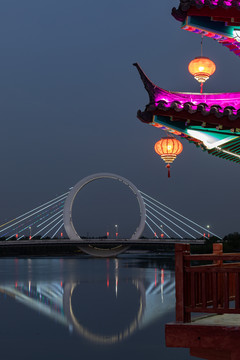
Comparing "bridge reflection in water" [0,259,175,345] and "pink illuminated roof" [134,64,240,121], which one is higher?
"pink illuminated roof" [134,64,240,121]

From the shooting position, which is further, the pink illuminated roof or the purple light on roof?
the purple light on roof

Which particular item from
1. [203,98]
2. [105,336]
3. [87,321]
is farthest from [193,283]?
[87,321]

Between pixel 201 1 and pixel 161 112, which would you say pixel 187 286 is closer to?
pixel 161 112

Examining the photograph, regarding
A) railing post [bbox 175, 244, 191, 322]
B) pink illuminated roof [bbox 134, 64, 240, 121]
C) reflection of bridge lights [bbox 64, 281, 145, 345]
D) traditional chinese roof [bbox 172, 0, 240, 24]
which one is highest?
traditional chinese roof [bbox 172, 0, 240, 24]

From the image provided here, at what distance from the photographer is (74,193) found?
63125 millimetres

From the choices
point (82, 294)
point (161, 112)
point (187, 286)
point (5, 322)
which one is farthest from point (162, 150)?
point (82, 294)

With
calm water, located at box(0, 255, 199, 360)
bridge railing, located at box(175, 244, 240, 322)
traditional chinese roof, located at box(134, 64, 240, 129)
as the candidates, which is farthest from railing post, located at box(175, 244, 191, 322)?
calm water, located at box(0, 255, 199, 360)

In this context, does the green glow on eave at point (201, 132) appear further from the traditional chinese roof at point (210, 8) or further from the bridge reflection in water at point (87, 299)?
the bridge reflection in water at point (87, 299)

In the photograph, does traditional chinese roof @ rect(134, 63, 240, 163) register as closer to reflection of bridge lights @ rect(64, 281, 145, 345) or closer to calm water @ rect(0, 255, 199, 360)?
calm water @ rect(0, 255, 199, 360)

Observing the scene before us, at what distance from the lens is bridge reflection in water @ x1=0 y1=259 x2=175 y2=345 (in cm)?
1763

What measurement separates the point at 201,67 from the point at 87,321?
13.1m

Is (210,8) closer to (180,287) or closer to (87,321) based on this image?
(180,287)

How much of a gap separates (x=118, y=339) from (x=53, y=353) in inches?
101

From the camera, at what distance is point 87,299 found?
82.9 feet
